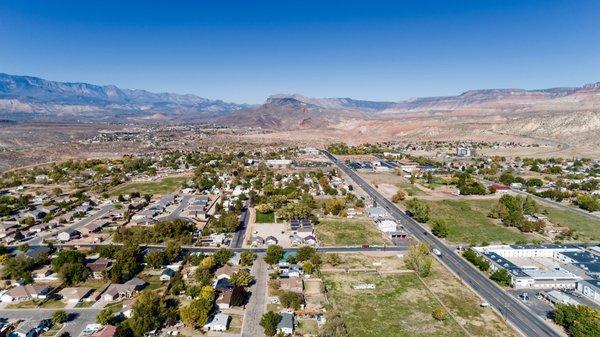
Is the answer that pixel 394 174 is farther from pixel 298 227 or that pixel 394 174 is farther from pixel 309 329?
pixel 309 329

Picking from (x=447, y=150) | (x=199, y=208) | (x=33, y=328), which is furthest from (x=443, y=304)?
(x=447, y=150)

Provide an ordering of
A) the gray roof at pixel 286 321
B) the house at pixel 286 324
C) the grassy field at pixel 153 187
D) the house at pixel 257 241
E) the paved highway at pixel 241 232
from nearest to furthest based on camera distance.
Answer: the house at pixel 286 324, the gray roof at pixel 286 321, the house at pixel 257 241, the paved highway at pixel 241 232, the grassy field at pixel 153 187

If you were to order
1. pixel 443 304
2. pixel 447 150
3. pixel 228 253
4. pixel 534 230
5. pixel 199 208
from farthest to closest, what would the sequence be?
1. pixel 447 150
2. pixel 199 208
3. pixel 534 230
4. pixel 228 253
5. pixel 443 304

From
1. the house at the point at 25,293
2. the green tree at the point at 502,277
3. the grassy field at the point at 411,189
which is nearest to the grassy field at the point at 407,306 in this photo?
the green tree at the point at 502,277

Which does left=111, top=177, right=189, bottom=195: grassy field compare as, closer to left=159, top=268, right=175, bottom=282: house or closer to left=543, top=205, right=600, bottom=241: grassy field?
left=159, top=268, right=175, bottom=282: house

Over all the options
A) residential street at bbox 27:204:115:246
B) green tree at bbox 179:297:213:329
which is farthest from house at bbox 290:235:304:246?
residential street at bbox 27:204:115:246

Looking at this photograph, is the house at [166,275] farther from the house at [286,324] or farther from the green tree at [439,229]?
the green tree at [439,229]

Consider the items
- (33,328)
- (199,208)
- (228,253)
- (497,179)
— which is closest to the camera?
(33,328)
